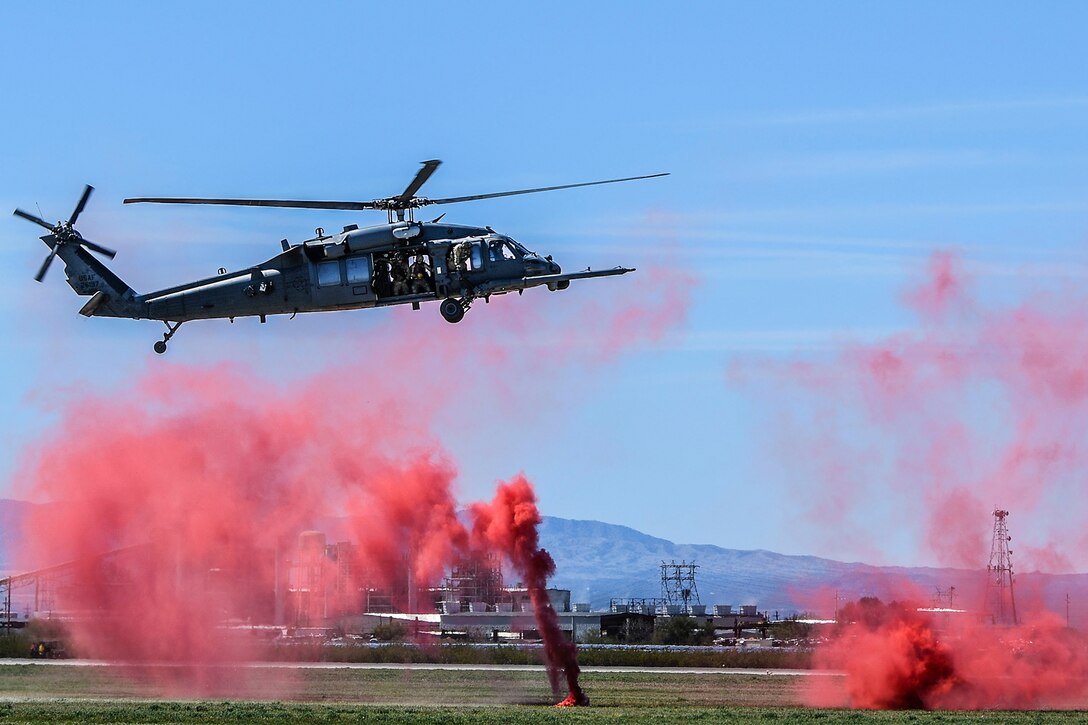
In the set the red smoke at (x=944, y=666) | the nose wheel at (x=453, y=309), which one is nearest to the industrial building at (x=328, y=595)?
the red smoke at (x=944, y=666)

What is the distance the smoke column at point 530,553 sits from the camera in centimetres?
7550

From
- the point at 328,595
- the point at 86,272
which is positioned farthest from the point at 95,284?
the point at 328,595

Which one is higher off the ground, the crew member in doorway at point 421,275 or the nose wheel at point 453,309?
the crew member in doorway at point 421,275

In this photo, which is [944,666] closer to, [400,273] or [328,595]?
[400,273]

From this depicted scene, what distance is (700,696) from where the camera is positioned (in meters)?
82.2

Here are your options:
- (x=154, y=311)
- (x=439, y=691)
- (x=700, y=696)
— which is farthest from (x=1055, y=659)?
(x=154, y=311)

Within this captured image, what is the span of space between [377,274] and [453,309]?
364 centimetres

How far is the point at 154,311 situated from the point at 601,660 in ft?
181

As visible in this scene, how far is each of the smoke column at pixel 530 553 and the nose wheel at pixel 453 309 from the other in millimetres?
17173

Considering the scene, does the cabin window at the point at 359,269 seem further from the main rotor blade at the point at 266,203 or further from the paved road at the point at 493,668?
the paved road at the point at 493,668

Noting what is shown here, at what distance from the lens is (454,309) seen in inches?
2463

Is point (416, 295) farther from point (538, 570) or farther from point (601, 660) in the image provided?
point (601, 660)

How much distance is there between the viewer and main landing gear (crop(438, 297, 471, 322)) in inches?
2456

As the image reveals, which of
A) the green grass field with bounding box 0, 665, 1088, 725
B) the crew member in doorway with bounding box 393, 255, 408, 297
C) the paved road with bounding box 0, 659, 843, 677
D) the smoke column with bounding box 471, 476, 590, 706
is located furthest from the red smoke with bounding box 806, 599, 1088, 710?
the crew member in doorway with bounding box 393, 255, 408, 297
